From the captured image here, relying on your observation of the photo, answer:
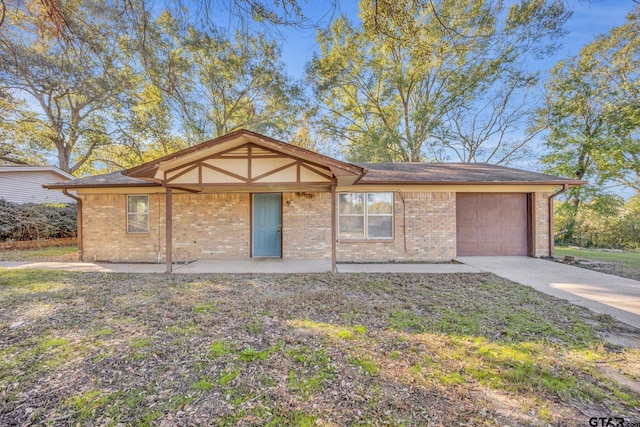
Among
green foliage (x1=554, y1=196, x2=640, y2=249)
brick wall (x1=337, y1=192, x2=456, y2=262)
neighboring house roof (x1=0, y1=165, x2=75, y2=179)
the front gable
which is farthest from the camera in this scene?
green foliage (x1=554, y1=196, x2=640, y2=249)

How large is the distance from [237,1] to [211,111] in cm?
1694

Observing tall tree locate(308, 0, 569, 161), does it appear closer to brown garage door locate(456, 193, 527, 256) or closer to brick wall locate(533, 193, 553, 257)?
brown garage door locate(456, 193, 527, 256)

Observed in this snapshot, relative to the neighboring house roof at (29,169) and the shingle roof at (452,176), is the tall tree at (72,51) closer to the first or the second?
the shingle roof at (452,176)

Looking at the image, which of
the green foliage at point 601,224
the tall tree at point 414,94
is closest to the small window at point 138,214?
the tall tree at point 414,94

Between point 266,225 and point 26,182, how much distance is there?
1449 cm

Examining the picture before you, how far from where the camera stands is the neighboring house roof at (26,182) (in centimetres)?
1348

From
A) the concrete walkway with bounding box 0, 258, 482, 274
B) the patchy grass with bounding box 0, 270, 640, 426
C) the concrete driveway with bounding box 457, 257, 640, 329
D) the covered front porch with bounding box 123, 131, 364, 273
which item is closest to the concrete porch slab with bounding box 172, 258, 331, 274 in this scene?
the concrete walkway with bounding box 0, 258, 482, 274

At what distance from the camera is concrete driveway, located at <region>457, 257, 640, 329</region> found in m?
4.53

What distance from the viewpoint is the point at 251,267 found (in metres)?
7.75

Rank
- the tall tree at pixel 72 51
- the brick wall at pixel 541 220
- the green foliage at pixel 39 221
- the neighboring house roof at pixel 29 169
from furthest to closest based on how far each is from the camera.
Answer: the neighboring house roof at pixel 29 169, the green foliage at pixel 39 221, the brick wall at pixel 541 220, the tall tree at pixel 72 51

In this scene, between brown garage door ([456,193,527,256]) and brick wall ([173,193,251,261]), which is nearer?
brick wall ([173,193,251,261])

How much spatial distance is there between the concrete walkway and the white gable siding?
8040 mm

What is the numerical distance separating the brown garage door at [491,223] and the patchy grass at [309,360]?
14.6 ft

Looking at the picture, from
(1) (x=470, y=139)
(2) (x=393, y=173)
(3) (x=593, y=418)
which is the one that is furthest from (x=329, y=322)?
(1) (x=470, y=139)
